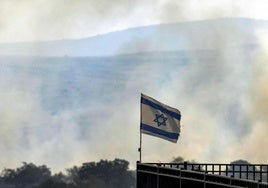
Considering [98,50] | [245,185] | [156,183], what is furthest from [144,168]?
[98,50]

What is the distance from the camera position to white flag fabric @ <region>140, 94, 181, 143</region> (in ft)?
128

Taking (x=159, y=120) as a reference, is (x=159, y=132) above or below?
below

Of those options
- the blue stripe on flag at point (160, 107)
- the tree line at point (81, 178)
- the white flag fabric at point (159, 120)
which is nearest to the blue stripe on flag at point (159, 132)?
the white flag fabric at point (159, 120)

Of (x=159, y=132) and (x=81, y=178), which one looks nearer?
(x=159, y=132)

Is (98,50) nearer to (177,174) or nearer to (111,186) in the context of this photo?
(111,186)

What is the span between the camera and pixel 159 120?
128 feet

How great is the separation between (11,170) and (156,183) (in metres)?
87.8

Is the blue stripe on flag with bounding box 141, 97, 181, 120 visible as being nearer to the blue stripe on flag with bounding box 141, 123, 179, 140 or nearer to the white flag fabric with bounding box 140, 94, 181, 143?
the white flag fabric with bounding box 140, 94, 181, 143

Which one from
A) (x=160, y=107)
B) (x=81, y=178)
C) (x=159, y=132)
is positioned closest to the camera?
(x=160, y=107)

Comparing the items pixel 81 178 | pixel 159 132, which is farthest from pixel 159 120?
pixel 81 178

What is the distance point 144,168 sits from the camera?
3766cm

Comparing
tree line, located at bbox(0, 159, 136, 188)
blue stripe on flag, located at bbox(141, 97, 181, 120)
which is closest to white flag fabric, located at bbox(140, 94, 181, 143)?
blue stripe on flag, located at bbox(141, 97, 181, 120)

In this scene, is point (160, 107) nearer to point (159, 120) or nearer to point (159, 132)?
point (159, 120)

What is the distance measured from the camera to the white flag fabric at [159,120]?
128 ft
